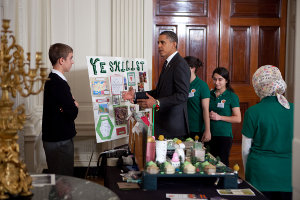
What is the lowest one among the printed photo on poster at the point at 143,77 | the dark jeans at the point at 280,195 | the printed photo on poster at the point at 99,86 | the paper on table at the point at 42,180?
the dark jeans at the point at 280,195

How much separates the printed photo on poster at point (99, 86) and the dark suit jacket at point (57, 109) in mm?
869

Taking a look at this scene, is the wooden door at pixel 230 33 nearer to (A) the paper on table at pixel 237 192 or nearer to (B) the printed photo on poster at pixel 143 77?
(B) the printed photo on poster at pixel 143 77

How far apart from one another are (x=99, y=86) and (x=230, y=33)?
7.11 feet

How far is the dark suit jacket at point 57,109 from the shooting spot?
284 cm

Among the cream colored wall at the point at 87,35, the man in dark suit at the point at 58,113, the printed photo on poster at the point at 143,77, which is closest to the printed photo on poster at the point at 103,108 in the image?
the printed photo on poster at the point at 143,77

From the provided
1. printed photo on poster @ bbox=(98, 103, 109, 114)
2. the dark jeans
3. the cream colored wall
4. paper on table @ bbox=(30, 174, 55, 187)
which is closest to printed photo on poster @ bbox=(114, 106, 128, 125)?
printed photo on poster @ bbox=(98, 103, 109, 114)

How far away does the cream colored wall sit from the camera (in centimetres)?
445

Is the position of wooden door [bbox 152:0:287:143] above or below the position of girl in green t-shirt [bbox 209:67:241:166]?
above

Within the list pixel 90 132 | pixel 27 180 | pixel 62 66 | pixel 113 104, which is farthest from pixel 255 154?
pixel 90 132

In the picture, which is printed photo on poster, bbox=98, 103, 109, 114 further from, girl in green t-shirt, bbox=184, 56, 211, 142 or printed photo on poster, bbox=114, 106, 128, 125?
girl in green t-shirt, bbox=184, 56, 211, 142

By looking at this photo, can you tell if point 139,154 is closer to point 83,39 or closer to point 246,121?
point 246,121

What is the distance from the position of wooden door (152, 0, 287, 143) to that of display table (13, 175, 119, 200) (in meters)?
3.39

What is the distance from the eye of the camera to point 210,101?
3.67 m

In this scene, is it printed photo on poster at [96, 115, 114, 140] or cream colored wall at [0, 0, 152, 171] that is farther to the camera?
cream colored wall at [0, 0, 152, 171]
